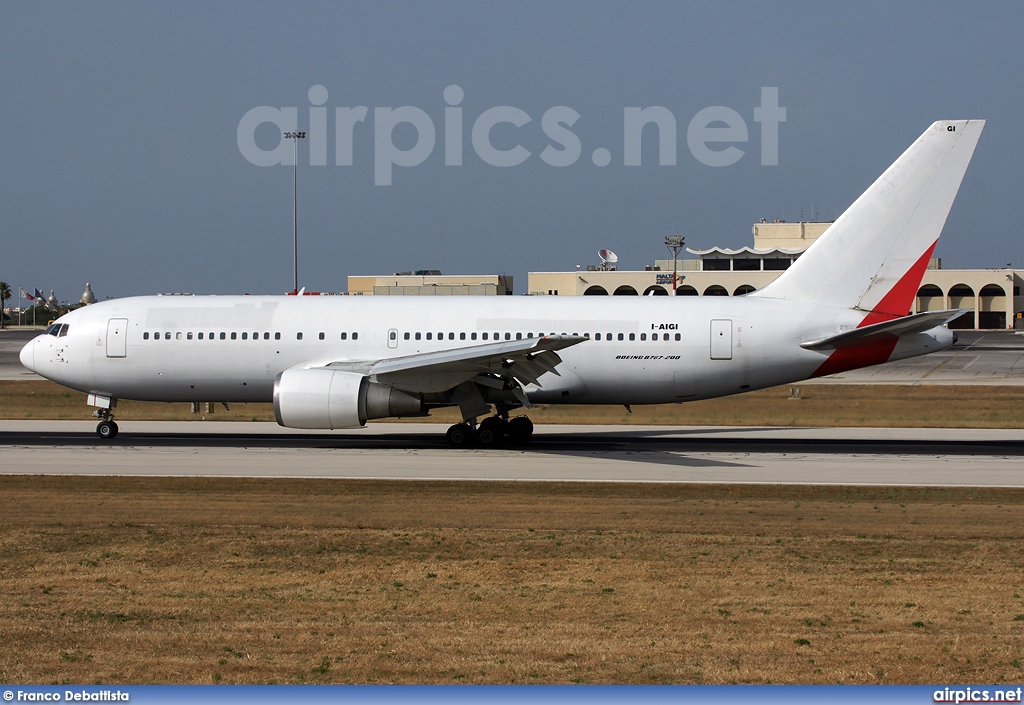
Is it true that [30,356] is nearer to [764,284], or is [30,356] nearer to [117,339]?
[117,339]

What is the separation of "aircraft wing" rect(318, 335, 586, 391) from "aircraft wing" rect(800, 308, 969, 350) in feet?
23.2

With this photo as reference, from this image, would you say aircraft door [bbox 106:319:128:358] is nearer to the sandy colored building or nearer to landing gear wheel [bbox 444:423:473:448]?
landing gear wheel [bbox 444:423:473:448]

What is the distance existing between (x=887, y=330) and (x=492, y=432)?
410 inches

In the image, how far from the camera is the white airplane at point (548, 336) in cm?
2792

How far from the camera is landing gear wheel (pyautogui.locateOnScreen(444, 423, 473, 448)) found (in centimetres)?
2869

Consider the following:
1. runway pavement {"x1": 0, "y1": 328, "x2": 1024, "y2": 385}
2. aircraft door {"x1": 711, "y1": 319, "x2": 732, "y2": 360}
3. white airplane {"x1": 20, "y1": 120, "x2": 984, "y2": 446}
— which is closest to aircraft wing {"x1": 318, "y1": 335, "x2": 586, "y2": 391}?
white airplane {"x1": 20, "y1": 120, "x2": 984, "y2": 446}

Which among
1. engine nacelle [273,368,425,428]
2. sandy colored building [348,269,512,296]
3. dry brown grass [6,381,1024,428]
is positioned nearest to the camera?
engine nacelle [273,368,425,428]

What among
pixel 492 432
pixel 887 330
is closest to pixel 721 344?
pixel 887 330

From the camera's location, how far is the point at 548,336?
27453 mm

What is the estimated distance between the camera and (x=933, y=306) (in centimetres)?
11475

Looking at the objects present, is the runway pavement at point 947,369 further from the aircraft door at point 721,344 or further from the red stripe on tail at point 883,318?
the aircraft door at point 721,344

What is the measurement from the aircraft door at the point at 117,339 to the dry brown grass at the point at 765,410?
7.22 metres

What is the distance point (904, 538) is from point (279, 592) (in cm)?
960

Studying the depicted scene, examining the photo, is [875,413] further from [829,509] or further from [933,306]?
[933,306]
